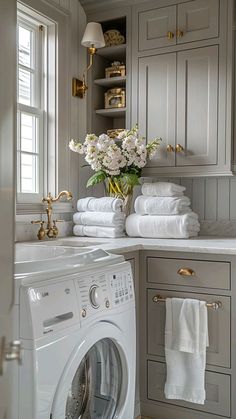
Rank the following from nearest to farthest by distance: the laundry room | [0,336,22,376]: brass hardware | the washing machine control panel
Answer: [0,336,22,376]: brass hardware
the washing machine control panel
the laundry room

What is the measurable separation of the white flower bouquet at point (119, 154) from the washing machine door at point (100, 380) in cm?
112

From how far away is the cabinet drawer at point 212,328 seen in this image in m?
2.17

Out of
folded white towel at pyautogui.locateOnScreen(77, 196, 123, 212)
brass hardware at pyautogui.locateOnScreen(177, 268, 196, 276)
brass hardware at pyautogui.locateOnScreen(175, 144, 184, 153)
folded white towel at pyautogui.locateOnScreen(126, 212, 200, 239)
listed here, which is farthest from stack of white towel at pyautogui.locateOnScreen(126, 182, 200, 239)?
brass hardware at pyautogui.locateOnScreen(177, 268, 196, 276)

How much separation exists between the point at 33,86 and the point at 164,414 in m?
1.95

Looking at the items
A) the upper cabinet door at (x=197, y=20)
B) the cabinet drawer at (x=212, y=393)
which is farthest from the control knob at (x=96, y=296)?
the upper cabinet door at (x=197, y=20)

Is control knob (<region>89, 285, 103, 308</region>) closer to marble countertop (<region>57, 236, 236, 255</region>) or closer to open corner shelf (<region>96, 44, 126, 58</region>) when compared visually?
marble countertop (<region>57, 236, 236, 255</region>)

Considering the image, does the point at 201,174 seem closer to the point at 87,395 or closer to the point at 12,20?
the point at 87,395

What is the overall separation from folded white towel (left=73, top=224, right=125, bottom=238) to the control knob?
926 mm

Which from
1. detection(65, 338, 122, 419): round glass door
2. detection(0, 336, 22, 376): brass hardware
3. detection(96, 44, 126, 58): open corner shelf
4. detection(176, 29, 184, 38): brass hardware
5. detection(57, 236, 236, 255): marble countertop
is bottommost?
detection(65, 338, 122, 419): round glass door

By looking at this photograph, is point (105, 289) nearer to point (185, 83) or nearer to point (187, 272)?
point (187, 272)

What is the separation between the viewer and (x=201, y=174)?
2639 mm

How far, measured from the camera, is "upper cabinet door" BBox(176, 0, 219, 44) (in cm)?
259

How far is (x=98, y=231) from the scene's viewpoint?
268 centimetres

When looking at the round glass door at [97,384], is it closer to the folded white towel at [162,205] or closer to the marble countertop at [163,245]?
the marble countertop at [163,245]
